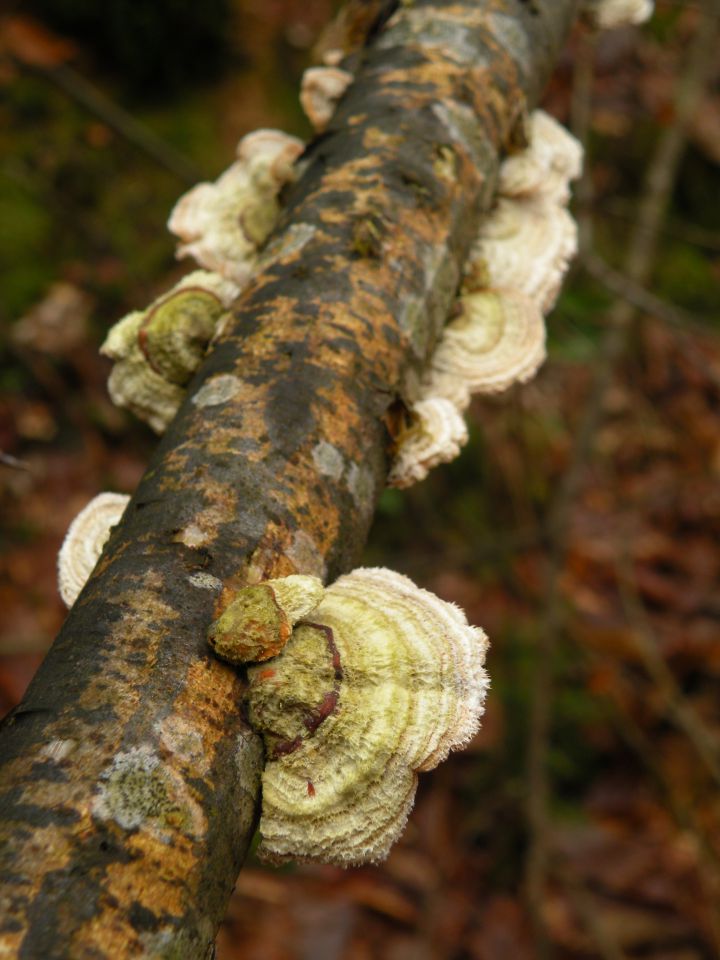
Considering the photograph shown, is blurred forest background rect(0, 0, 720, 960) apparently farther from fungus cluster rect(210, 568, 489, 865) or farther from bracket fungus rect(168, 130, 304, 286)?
fungus cluster rect(210, 568, 489, 865)

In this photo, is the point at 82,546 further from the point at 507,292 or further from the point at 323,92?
the point at 323,92

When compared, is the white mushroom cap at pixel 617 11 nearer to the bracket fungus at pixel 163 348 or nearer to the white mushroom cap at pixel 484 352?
the white mushroom cap at pixel 484 352

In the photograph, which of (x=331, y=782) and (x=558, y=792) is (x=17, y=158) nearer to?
(x=558, y=792)

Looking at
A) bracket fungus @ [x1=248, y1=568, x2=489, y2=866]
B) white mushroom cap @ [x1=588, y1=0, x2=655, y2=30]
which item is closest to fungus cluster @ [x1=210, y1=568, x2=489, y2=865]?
bracket fungus @ [x1=248, y1=568, x2=489, y2=866]

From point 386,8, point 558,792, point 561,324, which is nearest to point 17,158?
point 561,324

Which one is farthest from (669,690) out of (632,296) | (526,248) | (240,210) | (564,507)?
(240,210)

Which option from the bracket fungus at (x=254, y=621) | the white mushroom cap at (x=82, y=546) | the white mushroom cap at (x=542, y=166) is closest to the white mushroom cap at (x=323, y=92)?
the white mushroom cap at (x=542, y=166)
